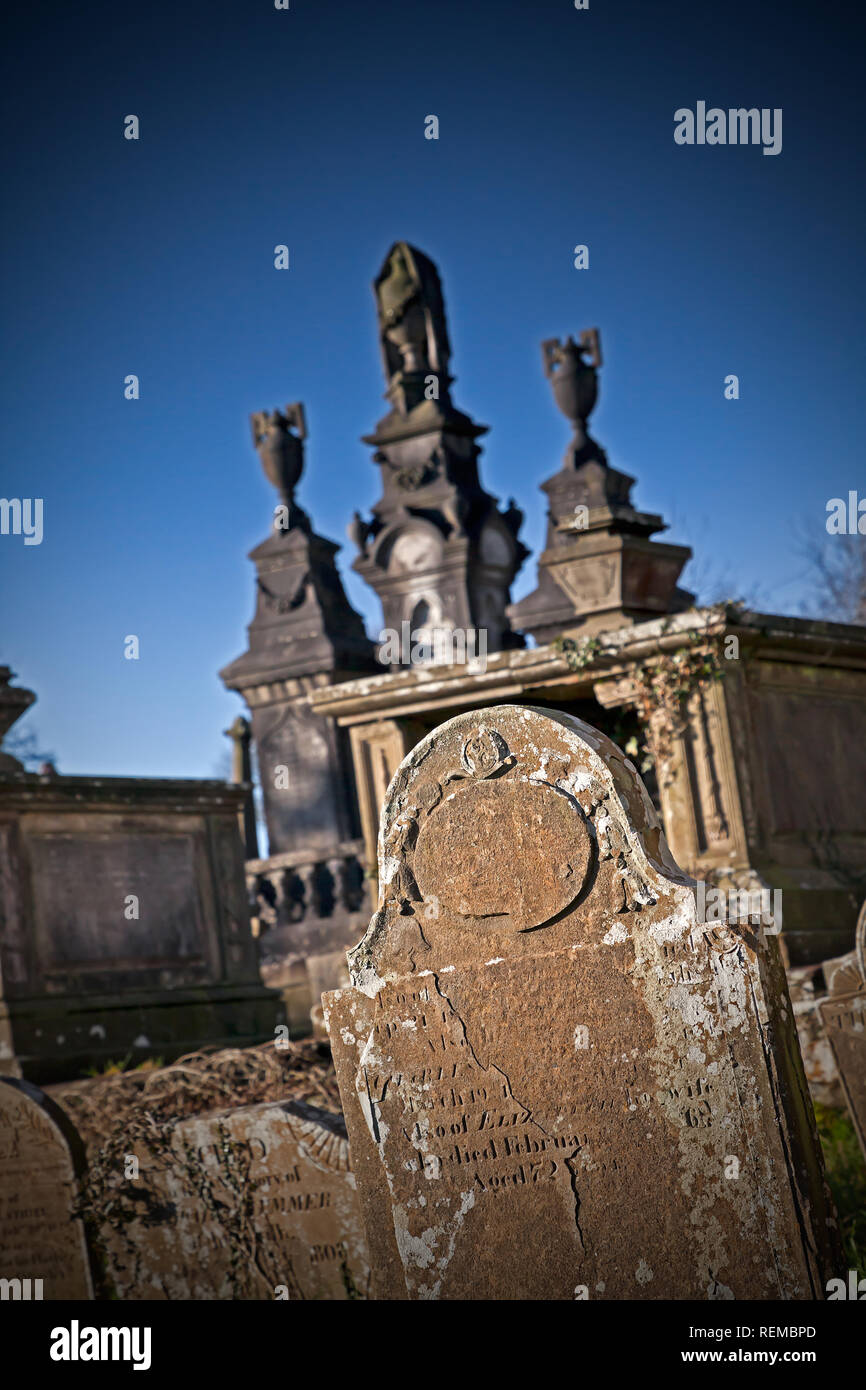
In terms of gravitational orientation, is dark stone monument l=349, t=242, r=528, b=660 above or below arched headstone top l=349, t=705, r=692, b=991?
above

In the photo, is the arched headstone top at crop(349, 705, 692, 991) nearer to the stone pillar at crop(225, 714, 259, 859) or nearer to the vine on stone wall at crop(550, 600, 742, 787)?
the vine on stone wall at crop(550, 600, 742, 787)

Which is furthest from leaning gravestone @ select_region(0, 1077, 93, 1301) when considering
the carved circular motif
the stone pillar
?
the stone pillar

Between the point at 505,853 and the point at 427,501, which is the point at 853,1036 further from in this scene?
the point at 427,501

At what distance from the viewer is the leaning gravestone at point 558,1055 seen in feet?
12.4

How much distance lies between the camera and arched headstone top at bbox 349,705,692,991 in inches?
159

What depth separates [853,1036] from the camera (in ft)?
18.7

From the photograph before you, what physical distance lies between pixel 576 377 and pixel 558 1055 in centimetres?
1751

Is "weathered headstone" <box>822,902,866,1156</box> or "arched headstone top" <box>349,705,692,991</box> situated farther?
"weathered headstone" <box>822,902,866,1156</box>

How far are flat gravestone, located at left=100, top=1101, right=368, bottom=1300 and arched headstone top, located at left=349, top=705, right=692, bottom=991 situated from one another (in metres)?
1.62

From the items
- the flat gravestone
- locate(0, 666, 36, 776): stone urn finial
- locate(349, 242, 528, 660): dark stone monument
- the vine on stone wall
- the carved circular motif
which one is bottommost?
the flat gravestone

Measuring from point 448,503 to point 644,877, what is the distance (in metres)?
15.5

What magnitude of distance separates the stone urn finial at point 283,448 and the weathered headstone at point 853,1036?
15.2 meters

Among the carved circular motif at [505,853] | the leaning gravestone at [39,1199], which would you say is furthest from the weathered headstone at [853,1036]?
the leaning gravestone at [39,1199]
